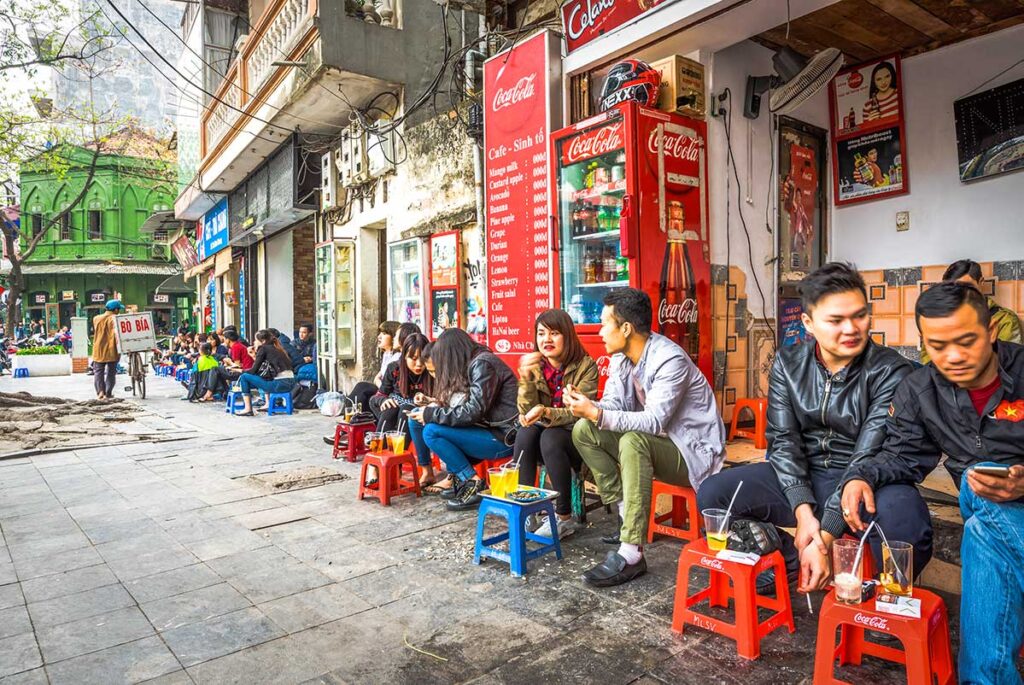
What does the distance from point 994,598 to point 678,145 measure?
3727 mm

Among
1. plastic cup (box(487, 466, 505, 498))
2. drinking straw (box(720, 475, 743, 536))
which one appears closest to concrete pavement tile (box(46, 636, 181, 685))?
plastic cup (box(487, 466, 505, 498))

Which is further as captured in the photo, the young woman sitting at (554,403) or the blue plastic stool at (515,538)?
the young woman sitting at (554,403)

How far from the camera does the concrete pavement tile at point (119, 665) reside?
249cm

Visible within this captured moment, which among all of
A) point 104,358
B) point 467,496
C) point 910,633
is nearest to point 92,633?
point 467,496

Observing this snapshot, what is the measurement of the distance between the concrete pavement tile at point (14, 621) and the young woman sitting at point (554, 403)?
2562 mm

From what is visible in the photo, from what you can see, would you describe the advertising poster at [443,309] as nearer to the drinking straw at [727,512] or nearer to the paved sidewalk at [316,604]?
the paved sidewalk at [316,604]

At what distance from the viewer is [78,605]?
3.17 metres

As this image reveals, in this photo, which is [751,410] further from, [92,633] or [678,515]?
[92,633]

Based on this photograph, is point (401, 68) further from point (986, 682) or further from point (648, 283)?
point (986, 682)

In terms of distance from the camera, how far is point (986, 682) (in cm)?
199

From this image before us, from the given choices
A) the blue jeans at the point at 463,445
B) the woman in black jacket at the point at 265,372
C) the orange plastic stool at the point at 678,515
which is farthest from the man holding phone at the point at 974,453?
the woman in black jacket at the point at 265,372

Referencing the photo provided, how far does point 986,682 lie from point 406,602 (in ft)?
7.33

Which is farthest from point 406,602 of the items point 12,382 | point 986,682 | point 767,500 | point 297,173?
point 12,382

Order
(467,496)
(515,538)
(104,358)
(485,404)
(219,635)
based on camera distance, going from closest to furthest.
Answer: (219,635) → (515,538) → (485,404) → (467,496) → (104,358)
